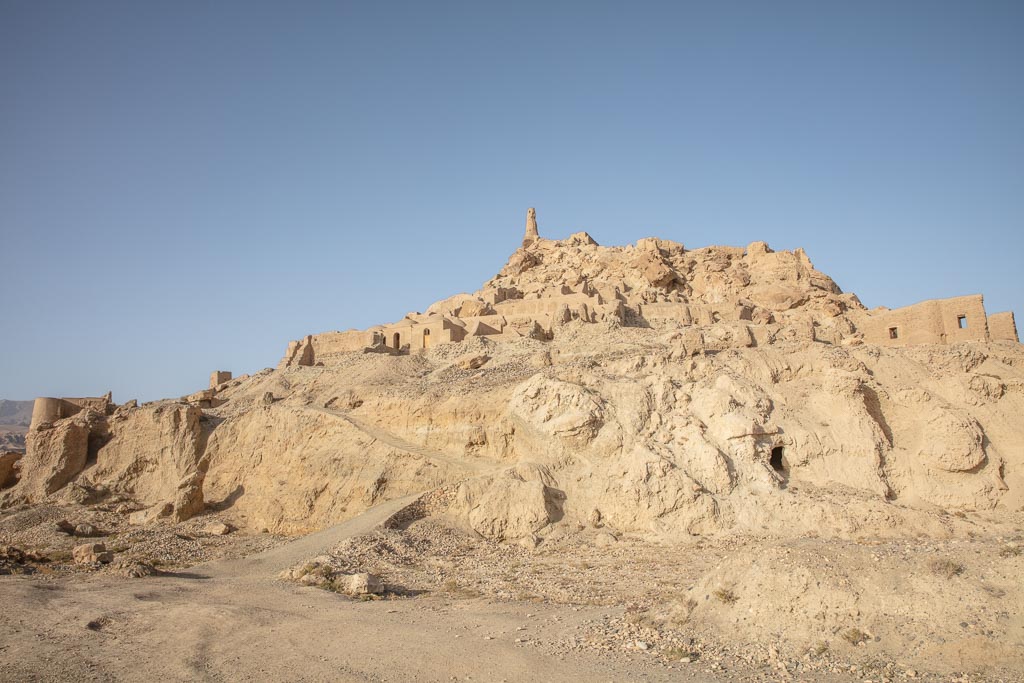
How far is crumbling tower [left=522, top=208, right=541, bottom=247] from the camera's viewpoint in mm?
57031

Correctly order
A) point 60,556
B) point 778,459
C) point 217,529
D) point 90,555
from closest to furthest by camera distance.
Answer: point 90,555 < point 60,556 < point 778,459 < point 217,529

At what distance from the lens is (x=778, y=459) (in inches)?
757

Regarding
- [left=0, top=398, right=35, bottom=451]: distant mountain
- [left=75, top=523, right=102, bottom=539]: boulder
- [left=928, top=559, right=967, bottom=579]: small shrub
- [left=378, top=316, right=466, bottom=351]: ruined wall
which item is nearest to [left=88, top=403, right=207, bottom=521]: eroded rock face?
[left=75, top=523, right=102, bottom=539]: boulder

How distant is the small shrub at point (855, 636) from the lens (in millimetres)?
8555

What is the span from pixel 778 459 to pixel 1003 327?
1189cm

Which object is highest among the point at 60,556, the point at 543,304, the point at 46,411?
the point at 543,304

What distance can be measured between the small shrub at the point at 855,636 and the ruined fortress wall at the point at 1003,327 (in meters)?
20.4

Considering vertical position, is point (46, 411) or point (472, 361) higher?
point (472, 361)

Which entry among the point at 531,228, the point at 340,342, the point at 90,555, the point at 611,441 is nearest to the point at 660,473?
the point at 611,441

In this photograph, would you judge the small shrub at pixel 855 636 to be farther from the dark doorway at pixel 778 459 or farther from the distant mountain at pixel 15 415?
the distant mountain at pixel 15 415

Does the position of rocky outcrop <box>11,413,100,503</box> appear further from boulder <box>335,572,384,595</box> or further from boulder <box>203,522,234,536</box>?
boulder <box>335,572,384,595</box>

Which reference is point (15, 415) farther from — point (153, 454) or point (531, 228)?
point (153, 454)

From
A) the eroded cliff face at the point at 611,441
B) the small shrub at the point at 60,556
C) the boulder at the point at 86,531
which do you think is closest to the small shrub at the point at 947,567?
the eroded cliff face at the point at 611,441

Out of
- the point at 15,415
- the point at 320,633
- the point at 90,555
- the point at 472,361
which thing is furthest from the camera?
the point at 15,415
